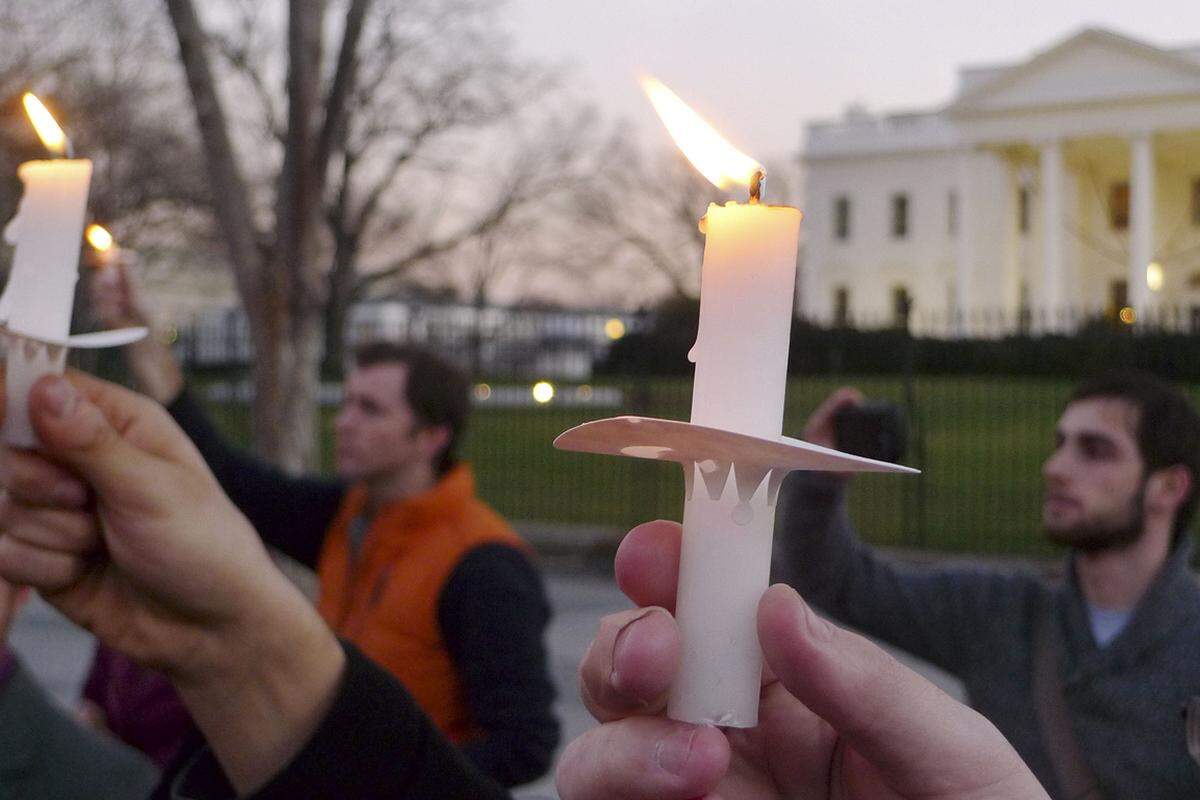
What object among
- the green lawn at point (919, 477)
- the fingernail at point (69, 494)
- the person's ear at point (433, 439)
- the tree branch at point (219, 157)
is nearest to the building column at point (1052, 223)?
the green lawn at point (919, 477)

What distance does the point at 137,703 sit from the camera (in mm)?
3844

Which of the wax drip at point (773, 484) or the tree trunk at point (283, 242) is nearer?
the wax drip at point (773, 484)

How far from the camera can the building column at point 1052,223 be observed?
160 feet

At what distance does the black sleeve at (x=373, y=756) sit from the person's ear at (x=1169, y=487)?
Result: 2700mm

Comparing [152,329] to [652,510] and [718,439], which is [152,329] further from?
[652,510]

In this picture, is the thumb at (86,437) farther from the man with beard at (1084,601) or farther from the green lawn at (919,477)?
the green lawn at (919,477)

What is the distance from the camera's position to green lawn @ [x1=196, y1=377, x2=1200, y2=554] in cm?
1241

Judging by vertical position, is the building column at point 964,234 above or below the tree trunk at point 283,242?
above

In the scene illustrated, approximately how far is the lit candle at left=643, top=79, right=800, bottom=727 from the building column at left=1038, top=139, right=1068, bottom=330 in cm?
4989

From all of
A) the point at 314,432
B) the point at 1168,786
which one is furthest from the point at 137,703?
the point at 314,432

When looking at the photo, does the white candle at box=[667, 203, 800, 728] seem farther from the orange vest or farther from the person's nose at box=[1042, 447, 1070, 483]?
the person's nose at box=[1042, 447, 1070, 483]

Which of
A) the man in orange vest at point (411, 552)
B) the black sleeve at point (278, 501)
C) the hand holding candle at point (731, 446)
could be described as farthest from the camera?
the black sleeve at point (278, 501)

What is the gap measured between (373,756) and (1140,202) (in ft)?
140

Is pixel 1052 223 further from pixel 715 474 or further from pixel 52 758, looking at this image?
pixel 715 474
